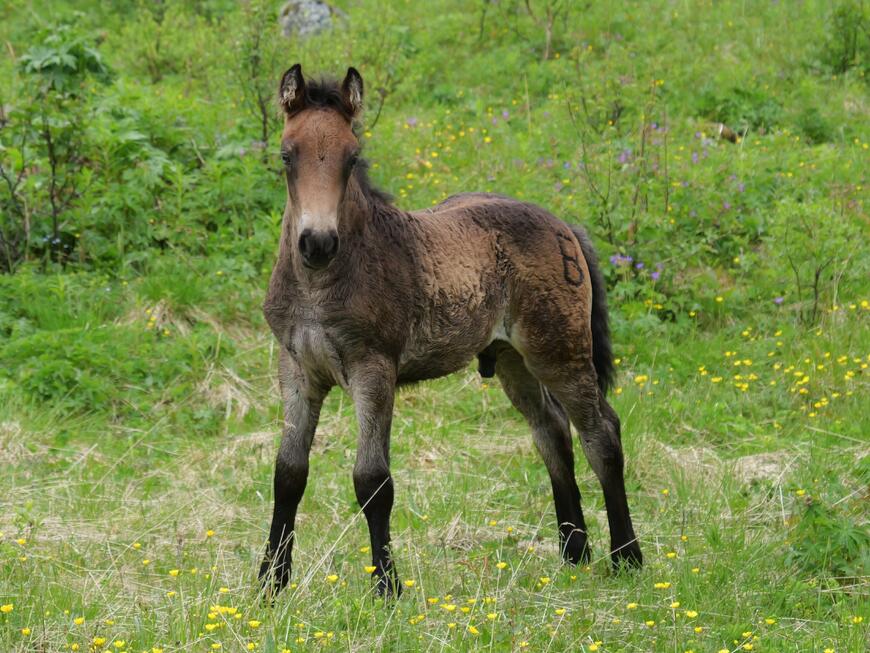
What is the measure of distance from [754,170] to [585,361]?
5541 millimetres

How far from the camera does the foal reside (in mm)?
4777

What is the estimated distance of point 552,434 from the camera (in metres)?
6.08

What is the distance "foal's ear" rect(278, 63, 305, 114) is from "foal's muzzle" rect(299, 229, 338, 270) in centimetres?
72

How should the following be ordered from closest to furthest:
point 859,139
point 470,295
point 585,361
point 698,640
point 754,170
A: point 698,640, point 470,295, point 585,361, point 754,170, point 859,139

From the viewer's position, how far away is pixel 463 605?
4629 mm

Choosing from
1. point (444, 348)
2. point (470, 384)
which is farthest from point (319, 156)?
point (470, 384)

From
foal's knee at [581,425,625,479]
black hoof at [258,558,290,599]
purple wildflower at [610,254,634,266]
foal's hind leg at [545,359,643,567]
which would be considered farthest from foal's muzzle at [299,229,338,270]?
purple wildflower at [610,254,634,266]

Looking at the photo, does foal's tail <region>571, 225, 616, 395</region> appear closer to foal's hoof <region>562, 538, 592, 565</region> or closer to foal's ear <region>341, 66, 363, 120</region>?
foal's hoof <region>562, 538, 592, 565</region>

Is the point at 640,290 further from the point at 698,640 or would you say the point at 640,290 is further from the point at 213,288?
the point at 698,640

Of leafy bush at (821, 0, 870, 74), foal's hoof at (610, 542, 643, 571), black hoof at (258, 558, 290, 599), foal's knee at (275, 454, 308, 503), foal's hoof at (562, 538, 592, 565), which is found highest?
leafy bush at (821, 0, 870, 74)

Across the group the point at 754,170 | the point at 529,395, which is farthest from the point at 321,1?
the point at 529,395

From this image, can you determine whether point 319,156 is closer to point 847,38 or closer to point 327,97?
point 327,97

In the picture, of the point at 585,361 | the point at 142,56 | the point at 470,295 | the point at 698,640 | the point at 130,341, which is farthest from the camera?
the point at 142,56

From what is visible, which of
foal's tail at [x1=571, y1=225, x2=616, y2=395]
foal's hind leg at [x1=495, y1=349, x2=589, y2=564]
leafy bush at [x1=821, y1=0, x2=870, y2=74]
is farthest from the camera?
leafy bush at [x1=821, y1=0, x2=870, y2=74]
